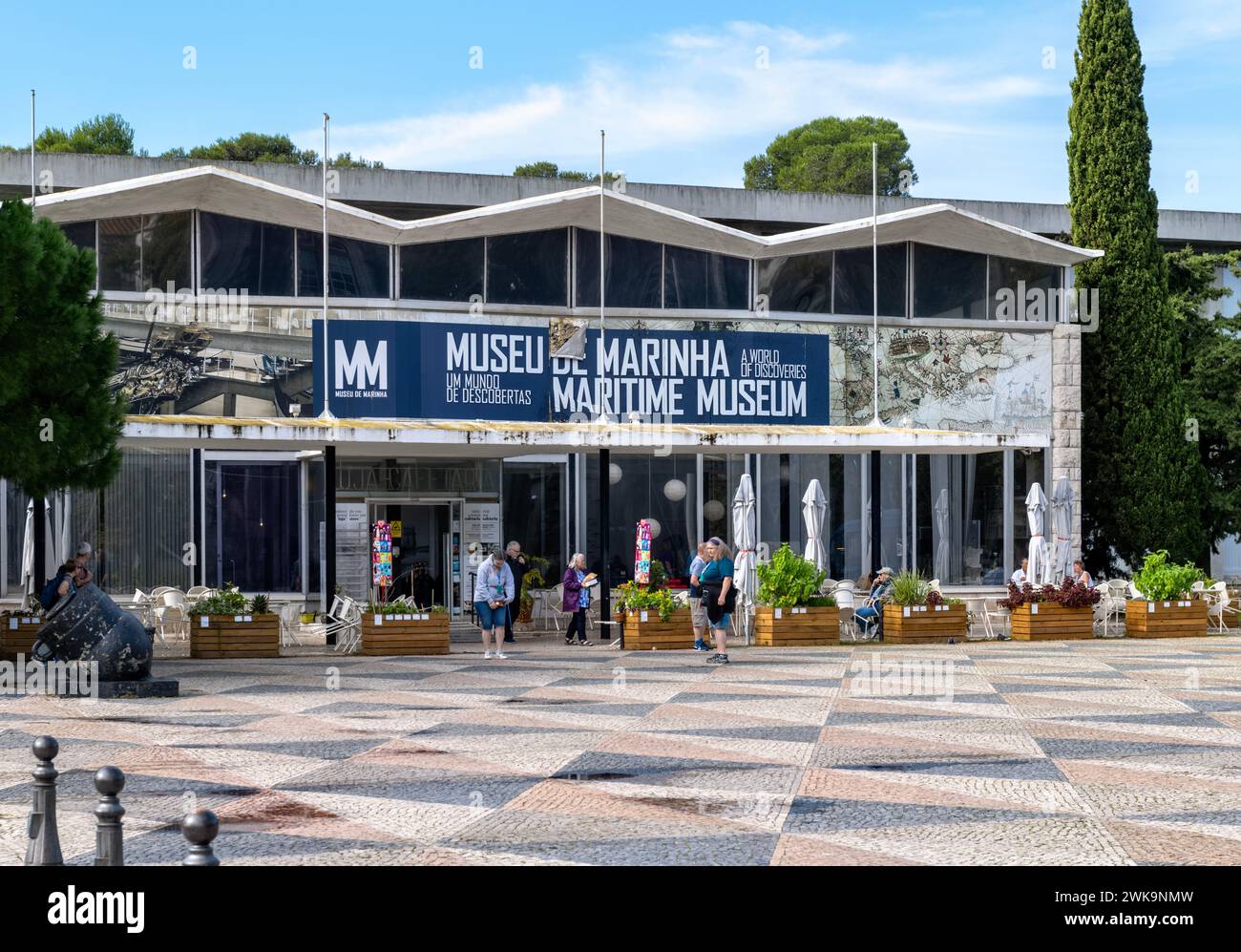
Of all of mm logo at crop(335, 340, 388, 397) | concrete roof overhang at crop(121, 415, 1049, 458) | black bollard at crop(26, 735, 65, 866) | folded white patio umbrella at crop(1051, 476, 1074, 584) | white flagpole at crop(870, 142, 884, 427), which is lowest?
black bollard at crop(26, 735, 65, 866)

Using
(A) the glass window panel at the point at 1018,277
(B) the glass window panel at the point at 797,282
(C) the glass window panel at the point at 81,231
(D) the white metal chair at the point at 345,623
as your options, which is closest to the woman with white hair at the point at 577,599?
(D) the white metal chair at the point at 345,623

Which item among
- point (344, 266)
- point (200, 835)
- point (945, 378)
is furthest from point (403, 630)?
point (200, 835)

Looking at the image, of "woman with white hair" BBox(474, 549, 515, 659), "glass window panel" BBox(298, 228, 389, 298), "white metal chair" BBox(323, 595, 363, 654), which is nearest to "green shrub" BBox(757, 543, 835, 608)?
"woman with white hair" BBox(474, 549, 515, 659)

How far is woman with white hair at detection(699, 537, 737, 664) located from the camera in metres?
19.1

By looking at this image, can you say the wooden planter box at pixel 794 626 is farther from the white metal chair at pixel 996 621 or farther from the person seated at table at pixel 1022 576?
the person seated at table at pixel 1022 576

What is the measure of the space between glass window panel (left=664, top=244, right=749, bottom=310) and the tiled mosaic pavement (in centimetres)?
1003

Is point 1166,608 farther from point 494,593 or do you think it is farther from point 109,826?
point 109,826

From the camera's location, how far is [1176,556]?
29156mm

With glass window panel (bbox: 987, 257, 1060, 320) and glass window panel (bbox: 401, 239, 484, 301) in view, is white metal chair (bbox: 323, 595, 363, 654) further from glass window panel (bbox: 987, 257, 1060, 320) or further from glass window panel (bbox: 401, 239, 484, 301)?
glass window panel (bbox: 987, 257, 1060, 320)

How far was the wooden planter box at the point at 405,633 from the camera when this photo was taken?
67.0 ft

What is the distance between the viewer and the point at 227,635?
2005cm

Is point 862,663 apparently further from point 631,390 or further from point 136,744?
point 136,744
